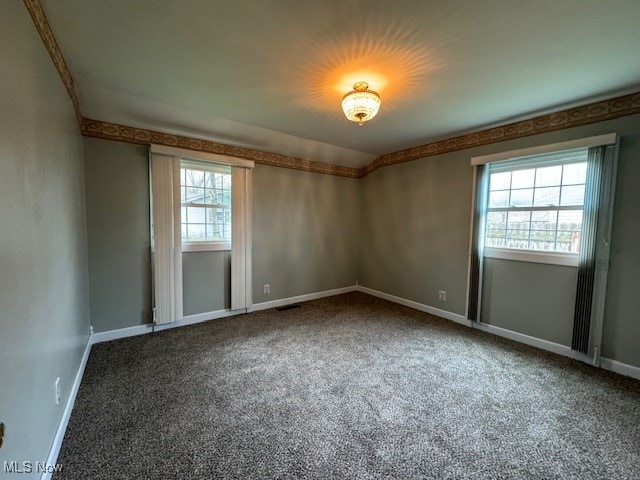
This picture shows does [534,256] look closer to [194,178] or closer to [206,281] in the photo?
[206,281]

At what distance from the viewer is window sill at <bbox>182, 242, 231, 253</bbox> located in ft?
10.9

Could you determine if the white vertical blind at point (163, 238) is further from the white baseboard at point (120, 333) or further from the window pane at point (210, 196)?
the window pane at point (210, 196)

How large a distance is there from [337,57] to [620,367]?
11.9 ft

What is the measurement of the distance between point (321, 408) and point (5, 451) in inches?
61.1

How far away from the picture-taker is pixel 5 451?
91cm

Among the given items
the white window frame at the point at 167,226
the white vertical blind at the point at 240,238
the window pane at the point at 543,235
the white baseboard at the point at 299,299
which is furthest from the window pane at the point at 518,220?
the white window frame at the point at 167,226

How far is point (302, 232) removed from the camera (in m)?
4.41

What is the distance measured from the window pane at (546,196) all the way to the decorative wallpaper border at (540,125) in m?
0.62

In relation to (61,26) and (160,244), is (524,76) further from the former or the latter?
(160,244)

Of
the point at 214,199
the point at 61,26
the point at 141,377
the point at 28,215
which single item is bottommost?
the point at 141,377

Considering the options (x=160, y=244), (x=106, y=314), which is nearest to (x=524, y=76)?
(x=160, y=244)

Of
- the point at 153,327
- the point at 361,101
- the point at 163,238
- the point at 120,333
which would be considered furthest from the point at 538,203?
the point at 120,333

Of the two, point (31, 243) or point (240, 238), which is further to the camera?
point (240, 238)

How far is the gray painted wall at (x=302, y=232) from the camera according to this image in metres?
3.97
